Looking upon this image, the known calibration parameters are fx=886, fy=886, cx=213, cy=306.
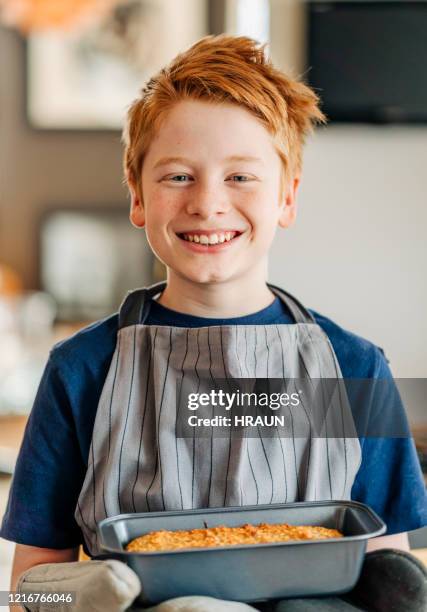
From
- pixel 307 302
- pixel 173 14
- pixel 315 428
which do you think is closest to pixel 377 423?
pixel 315 428

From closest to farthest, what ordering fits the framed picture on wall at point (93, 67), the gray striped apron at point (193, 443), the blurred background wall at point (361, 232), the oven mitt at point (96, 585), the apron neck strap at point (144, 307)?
1. the oven mitt at point (96, 585)
2. the gray striped apron at point (193, 443)
3. the apron neck strap at point (144, 307)
4. the blurred background wall at point (361, 232)
5. the framed picture on wall at point (93, 67)

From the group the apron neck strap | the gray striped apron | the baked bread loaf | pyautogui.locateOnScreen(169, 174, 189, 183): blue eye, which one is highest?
pyautogui.locateOnScreen(169, 174, 189, 183): blue eye

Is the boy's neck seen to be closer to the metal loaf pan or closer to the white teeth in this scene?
the white teeth

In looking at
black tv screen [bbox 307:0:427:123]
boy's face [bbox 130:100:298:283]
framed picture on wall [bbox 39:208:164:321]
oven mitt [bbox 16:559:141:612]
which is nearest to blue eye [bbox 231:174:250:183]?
boy's face [bbox 130:100:298:283]

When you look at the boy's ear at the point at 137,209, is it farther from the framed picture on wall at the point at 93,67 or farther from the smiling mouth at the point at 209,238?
the framed picture on wall at the point at 93,67

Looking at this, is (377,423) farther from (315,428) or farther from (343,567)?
(343,567)

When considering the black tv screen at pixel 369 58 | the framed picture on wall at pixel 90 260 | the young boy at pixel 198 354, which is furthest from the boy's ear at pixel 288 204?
the framed picture on wall at pixel 90 260

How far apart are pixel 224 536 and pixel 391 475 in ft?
1.01

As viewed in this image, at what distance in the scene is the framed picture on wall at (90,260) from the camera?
14.6ft

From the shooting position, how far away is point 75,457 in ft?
3.39

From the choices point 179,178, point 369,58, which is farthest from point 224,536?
point 369,58

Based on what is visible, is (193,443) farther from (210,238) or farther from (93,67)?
(93,67)

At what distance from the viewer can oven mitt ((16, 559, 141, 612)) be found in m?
0.72

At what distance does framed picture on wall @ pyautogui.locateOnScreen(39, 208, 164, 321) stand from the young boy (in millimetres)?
3327
